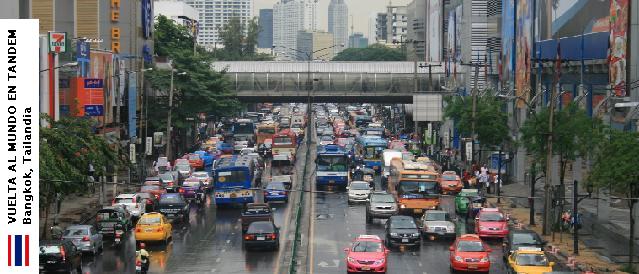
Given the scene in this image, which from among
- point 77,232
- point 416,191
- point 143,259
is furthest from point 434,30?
point 143,259

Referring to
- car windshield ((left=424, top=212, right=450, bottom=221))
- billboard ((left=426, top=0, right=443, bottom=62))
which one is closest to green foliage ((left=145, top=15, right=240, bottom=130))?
billboard ((left=426, top=0, right=443, bottom=62))

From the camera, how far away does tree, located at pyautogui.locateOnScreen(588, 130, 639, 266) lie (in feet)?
155

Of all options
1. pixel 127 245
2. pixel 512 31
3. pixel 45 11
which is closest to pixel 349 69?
pixel 512 31

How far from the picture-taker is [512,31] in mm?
98250

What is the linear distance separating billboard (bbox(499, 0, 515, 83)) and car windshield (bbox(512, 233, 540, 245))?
48.4m

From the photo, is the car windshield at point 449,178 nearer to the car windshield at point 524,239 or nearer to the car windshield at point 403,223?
the car windshield at point 403,223

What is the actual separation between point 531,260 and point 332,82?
98.3 metres

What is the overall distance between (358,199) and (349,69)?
68.9 meters

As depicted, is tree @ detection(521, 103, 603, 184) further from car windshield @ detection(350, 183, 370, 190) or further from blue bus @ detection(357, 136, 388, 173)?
blue bus @ detection(357, 136, 388, 173)

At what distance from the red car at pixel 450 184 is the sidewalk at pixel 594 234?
448 cm

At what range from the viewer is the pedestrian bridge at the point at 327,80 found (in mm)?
138875

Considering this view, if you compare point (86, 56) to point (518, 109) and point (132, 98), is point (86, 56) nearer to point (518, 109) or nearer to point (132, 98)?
point (132, 98)

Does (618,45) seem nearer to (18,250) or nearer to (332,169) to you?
(332,169)

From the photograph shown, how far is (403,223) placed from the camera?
2110 inches
